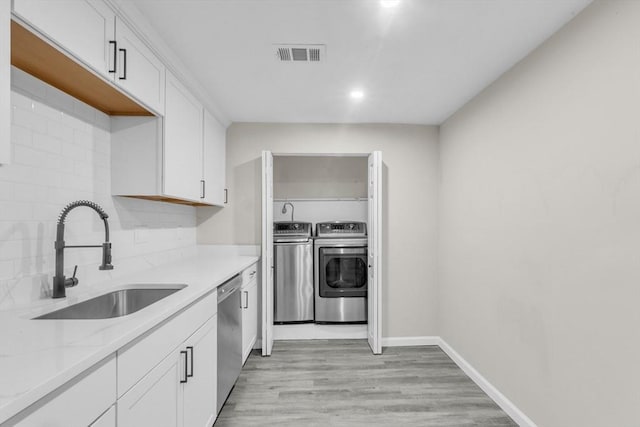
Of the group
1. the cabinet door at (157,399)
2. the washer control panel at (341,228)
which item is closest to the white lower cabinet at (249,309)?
the washer control panel at (341,228)

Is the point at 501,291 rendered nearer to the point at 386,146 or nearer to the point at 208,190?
the point at 386,146

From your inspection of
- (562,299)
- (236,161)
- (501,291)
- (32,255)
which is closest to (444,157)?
(501,291)

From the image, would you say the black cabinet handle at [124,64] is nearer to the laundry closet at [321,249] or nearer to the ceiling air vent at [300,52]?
the ceiling air vent at [300,52]

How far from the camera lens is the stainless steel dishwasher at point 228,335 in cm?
211

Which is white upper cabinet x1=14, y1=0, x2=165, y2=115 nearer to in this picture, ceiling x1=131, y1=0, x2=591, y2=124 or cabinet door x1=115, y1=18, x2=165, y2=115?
cabinet door x1=115, y1=18, x2=165, y2=115

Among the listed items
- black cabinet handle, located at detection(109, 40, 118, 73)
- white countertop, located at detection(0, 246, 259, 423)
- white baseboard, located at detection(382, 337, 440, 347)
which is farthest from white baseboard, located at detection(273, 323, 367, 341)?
black cabinet handle, located at detection(109, 40, 118, 73)

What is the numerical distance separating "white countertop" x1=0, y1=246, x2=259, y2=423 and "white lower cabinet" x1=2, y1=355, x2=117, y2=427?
0.13 ft

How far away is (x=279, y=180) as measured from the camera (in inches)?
170

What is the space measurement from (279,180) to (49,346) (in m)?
3.49

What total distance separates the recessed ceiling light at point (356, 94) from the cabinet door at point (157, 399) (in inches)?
87.9

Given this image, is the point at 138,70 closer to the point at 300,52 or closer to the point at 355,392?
the point at 300,52

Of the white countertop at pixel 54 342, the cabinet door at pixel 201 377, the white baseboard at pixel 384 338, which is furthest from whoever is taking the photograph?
the white baseboard at pixel 384 338

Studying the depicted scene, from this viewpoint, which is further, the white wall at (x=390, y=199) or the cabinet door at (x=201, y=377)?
the white wall at (x=390, y=199)

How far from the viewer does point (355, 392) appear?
2.50 m
